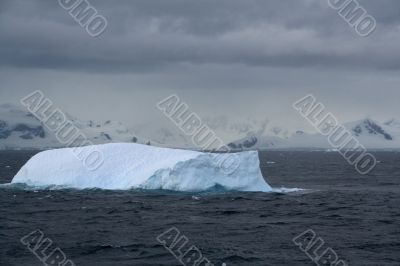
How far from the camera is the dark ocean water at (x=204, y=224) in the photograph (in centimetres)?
2078

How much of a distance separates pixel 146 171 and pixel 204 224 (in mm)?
14623

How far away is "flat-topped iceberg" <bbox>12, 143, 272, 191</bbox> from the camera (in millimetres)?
40562

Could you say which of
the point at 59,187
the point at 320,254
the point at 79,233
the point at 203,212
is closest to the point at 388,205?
the point at 203,212

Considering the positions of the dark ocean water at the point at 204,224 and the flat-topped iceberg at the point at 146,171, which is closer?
Result: the dark ocean water at the point at 204,224

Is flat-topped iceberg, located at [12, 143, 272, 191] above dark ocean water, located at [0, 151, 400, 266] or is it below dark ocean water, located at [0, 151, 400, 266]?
above

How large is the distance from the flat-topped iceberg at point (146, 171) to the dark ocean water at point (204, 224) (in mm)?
1028

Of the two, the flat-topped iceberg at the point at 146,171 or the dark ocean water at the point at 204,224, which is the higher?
the flat-topped iceberg at the point at 146,171

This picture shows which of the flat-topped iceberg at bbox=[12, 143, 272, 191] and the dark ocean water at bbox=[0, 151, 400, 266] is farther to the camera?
the flat-topped iceberg at bbox=[12, 143, 272, 191]

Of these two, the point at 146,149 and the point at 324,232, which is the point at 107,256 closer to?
the point at 324,232

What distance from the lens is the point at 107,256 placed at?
20.5 m

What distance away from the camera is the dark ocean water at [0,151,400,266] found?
68.2 ft

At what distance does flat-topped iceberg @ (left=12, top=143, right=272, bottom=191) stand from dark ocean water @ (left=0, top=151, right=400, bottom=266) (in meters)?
1.03

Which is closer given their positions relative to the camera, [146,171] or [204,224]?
[204,224]

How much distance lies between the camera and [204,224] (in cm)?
2730
